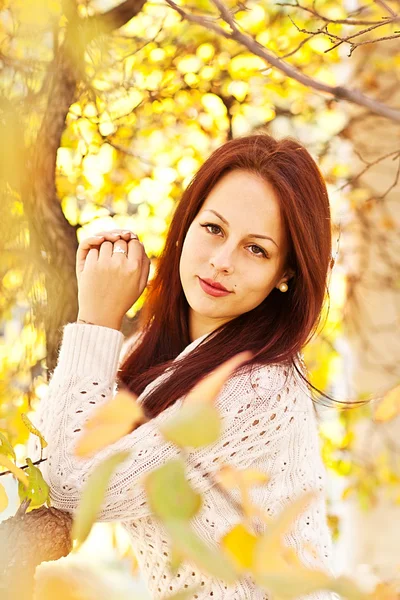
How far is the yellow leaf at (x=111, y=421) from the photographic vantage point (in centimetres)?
35

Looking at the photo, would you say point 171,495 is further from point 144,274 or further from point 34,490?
Answer: point 144,274

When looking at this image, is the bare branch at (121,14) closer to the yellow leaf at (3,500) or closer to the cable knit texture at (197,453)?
the cable knit texture at (197,453)

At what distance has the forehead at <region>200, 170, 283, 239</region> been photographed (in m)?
1.28

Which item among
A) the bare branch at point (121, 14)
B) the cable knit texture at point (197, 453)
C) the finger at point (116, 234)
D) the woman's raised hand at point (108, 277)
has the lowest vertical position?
the cable knit texture at point (197, 453)

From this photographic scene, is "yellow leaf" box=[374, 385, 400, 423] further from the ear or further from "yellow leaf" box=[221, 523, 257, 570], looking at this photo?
the ear

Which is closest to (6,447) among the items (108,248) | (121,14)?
(108,248)

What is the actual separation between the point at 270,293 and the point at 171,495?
3.74ft

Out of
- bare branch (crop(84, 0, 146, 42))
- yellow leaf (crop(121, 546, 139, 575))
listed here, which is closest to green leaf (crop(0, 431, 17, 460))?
bare branch (crop(84, 0, 146, 42))

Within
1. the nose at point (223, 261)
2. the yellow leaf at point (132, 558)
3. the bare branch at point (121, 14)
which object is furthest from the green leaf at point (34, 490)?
the yellow leaf at point (132, 558)

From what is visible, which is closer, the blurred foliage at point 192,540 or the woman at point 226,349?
the blurred foliage at point 192,540

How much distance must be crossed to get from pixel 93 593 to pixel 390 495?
2.74 meters

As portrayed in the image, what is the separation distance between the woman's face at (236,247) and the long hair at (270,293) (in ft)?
0.10

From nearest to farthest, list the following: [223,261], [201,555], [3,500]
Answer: [201,555], [3,500], [223,261]

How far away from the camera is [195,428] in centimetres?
32
